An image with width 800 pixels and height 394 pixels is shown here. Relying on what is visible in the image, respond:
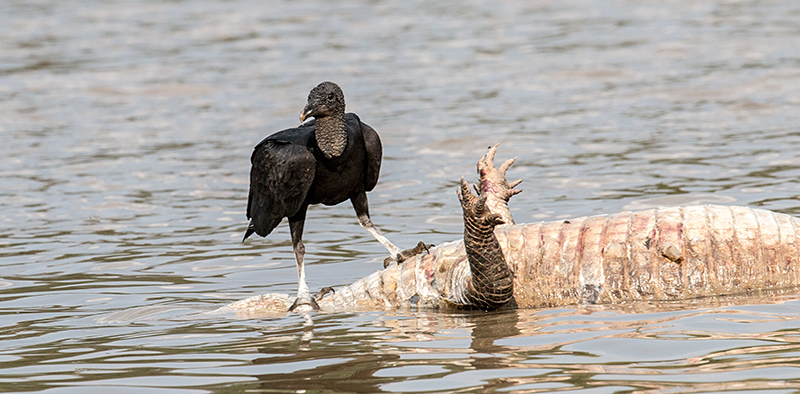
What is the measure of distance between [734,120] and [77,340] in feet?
35.3

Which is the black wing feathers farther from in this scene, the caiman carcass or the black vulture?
the caiman carcass

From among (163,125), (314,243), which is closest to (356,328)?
(314,243)

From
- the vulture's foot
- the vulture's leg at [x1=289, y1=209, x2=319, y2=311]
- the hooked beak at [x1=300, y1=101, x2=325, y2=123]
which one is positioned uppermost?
the hooked beak at [x1=300, y1=101, x2=325, y2=123]

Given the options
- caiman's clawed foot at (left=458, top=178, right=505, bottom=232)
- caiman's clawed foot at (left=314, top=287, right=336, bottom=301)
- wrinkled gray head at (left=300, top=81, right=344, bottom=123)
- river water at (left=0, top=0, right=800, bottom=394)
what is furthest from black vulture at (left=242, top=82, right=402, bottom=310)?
caiman's clawed foot at (left=458, top=178, right=505, bottom=232)

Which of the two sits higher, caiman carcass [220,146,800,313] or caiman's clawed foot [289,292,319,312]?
caiman carcass [220,146,800,313]

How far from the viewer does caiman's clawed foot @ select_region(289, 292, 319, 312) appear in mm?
7555

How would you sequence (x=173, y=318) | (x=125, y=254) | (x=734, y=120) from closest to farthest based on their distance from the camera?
(x=173, y=318) → (x=125, y=254) → (x=734, y=120)

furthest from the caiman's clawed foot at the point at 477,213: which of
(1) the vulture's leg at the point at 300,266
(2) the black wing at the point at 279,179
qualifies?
(1) the vulture's leg at the point at 300,266

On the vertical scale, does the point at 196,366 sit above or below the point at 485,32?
below

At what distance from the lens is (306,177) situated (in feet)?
24.9

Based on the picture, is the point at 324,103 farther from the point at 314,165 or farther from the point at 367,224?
the point at 367,224

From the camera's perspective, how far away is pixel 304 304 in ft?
24.9

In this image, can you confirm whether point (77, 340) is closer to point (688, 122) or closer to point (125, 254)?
point (125, 254)

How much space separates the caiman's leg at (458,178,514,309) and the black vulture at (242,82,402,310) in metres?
1.09
